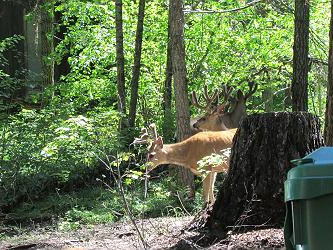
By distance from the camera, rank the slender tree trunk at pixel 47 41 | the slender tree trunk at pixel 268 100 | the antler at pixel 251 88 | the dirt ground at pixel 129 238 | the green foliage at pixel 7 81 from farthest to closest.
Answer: the slender tree trunk at pixel 268 100, the antler at pixel 251 88, the slender tree trunk at pixel 47 41, the green foliage at pixel 7 81, the dirt ground at pixel 129 238

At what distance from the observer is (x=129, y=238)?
7488mm

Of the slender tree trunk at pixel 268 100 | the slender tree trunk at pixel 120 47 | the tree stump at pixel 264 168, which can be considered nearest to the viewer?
the tree stump at pixel 264 168

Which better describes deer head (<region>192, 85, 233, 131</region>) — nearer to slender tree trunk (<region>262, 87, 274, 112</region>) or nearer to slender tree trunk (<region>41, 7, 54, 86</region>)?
slender tree trunk (<region>262, 87, 274, 112</region>)

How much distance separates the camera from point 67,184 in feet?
42.1

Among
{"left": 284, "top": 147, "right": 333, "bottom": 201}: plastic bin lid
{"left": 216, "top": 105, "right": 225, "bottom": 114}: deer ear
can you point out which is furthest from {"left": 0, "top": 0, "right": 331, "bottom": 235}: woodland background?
{"left": 284, "top": 147, "right": 333, "bottom": 201}: plastic bin lid

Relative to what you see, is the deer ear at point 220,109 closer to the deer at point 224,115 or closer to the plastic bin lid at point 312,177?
the deer at point 224,115

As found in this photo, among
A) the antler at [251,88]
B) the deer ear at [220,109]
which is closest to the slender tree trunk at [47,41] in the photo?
the deer ear at [220,109]

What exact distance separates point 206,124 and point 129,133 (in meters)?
2.44

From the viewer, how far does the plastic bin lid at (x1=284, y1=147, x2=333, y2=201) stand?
3090mm

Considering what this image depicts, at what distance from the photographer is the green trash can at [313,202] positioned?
3.09 meters

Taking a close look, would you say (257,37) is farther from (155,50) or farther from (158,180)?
(158,180)

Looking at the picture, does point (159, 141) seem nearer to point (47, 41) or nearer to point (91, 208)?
point (91, 208)

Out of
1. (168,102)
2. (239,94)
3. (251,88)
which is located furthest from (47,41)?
(251,88)

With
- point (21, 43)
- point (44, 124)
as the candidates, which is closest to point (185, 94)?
point (44, 124)
